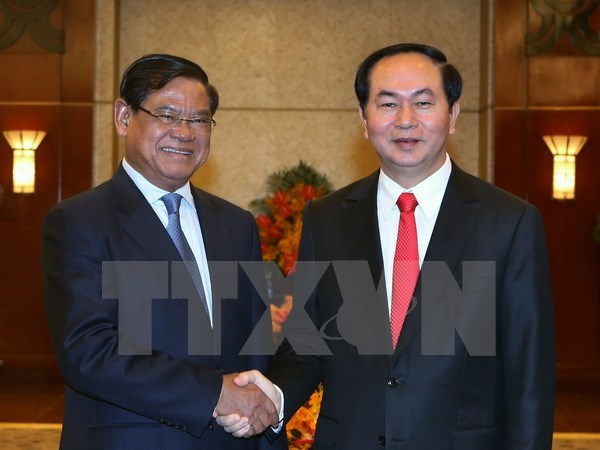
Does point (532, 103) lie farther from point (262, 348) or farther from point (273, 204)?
point (262, 348)

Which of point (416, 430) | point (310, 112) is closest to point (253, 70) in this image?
point (310, 112)

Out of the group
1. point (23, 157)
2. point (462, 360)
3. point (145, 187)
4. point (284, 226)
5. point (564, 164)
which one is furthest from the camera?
point (23, 157)

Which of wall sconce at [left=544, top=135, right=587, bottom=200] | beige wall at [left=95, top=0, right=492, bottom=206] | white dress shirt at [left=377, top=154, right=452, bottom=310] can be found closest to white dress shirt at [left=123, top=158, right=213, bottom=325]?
white dress shirt at [left=377, top=154, right=452, bottom=310]

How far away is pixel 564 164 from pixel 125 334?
5.59 metres

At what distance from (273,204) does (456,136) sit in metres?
2.03

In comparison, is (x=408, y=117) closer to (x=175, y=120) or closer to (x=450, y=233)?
(x=450, y=233)

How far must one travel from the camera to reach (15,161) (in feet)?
24.4

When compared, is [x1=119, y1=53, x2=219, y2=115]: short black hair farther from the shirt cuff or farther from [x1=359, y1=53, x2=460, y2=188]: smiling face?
the shirt cuff

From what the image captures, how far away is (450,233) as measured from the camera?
244 cm

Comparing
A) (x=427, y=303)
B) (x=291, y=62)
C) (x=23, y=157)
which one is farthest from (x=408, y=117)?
(x=23, y=157)

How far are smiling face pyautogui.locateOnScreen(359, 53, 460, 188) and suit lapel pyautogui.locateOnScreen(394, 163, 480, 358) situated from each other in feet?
0.34

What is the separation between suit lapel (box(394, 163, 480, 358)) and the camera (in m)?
2.37

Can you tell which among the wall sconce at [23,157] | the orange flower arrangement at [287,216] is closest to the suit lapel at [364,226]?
the orange flower arrangement at [287,216]

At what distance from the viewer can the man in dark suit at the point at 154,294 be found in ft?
7.72
